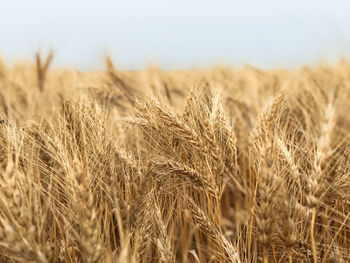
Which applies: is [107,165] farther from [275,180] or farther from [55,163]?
[275,180]

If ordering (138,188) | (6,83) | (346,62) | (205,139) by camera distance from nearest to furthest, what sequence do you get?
(138,188) < (205,139) < (6,83) < (346,62)

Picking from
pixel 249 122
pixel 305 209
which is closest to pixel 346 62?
pixel 249 122

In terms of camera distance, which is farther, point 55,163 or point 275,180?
point 55,163

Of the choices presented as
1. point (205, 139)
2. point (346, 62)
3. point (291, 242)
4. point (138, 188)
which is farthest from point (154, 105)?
point (346, 62)

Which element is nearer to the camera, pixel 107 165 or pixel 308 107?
pixel 107 165

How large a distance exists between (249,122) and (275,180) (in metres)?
2.01

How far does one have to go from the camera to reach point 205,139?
1185 millimetres

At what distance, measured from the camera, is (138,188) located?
1041 mm

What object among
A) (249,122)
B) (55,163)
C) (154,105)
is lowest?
(249,122)

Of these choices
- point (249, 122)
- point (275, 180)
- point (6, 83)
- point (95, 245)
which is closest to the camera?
point (95, 245)

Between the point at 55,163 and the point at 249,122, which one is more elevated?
the point at 55,163

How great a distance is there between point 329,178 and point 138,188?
598mm

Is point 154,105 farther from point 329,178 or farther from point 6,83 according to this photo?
point 6,83

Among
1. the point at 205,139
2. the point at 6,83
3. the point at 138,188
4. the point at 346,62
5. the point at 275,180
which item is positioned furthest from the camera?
the point at 346,62
